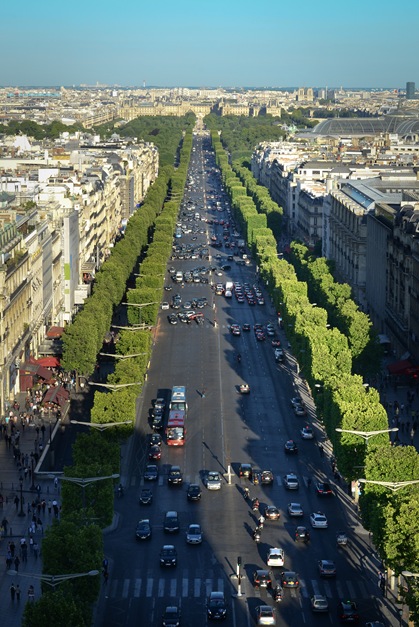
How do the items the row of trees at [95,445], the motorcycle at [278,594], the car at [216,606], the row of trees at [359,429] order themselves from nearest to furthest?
the row of trees at [95,445] < the car at [216,606] < the row of trees at [359,429] < the motorcycle at [278,594]

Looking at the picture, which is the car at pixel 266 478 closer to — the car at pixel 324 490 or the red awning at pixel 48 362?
the car at pixel 324 490

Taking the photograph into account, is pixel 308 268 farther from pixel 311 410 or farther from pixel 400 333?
pixel 311 410

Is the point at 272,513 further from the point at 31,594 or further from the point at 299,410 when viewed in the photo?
the point at 299,410

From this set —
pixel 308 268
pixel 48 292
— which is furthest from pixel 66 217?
pixel 308 268

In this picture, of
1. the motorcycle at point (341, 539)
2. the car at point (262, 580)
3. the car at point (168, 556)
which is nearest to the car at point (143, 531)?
the car at point (168, 556)

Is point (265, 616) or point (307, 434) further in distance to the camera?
point (307, 434)

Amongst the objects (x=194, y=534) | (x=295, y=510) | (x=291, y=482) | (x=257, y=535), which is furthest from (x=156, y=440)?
(x=257, y=535)
